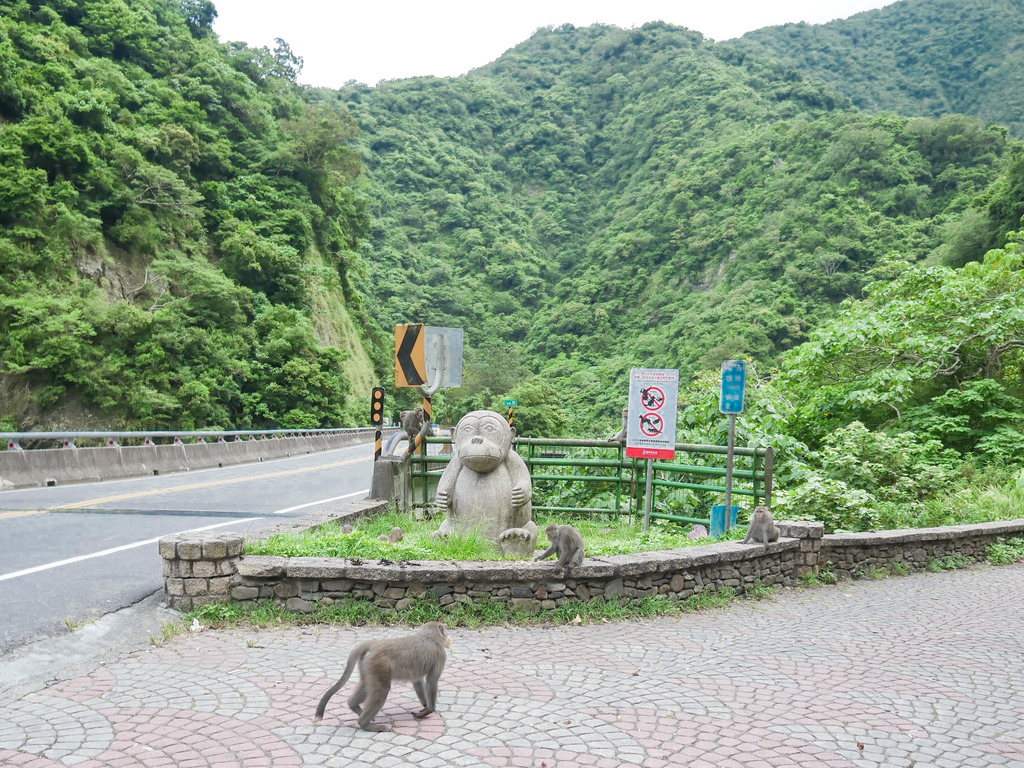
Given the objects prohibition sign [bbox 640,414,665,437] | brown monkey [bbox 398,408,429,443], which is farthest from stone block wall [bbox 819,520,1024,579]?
brown monkey [bbox 398,408,429,443]

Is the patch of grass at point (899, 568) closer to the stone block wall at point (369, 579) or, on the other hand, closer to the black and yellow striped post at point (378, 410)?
the stone block wall at point (369, 579)

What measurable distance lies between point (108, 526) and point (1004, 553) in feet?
41.5

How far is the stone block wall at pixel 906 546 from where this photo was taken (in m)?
9.40

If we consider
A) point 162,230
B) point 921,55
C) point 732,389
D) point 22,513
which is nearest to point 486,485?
point 732,389

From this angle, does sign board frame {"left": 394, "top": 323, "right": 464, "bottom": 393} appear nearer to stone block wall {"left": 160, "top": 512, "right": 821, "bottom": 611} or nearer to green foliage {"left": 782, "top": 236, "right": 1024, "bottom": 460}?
stone block wall {"left": 160, "top": 512, "right": 821, "bottom": 611}

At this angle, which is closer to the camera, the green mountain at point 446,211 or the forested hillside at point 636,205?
the green mountain at point 446,211

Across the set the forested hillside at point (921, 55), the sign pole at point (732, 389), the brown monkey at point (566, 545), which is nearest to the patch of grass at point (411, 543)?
the brown monkey at point (566, 545)

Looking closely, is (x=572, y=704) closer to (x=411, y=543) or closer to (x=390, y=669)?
(x=390, y=669)

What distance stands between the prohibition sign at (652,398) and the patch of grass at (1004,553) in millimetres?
5886

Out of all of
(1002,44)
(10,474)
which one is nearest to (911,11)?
(1002,44)

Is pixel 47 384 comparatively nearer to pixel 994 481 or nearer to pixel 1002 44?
pixel 994 481

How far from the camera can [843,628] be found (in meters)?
6.85

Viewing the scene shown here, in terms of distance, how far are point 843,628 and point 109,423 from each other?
92.9 ft

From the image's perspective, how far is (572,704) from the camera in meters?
4.52
